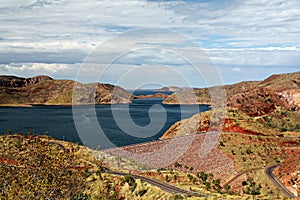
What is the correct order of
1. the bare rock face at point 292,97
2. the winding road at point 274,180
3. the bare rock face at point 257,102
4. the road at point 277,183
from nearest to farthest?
the road at point 277,183
the winding road at point 274,180
the bare rock face at point 257,102
the bare rock face at point 292,97

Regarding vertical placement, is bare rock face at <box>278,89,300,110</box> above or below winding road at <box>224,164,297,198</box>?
above

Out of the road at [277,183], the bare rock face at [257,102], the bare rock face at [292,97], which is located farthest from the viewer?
the bare rock face at [292,97]

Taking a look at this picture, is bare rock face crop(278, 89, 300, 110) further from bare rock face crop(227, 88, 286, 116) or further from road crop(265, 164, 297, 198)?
road crop(265, 164, 297, 198)

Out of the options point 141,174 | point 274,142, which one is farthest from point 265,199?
point 274,142

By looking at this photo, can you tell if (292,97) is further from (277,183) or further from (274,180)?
(277,183)

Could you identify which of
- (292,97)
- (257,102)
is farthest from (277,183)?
(292,97)

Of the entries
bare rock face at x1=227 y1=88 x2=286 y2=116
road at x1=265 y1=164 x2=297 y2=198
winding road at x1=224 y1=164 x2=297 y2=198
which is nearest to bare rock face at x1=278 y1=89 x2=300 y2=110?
bare rock face at x1=227 y1=88 x2=286 y2=116

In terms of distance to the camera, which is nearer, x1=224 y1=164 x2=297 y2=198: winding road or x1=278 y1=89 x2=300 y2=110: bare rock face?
x1=224 y1=164 x2=297 y2=198: winding road

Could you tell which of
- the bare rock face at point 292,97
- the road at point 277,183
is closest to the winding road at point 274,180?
the road at point 277,183

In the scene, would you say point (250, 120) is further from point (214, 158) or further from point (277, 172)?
point (277, 172)

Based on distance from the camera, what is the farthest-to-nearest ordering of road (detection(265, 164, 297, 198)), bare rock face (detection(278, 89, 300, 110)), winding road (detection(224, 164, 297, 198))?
bare rock face (detection(278, 89, 300, 110)), winding road (detection(224, 164, 297, 198)), road (detection(265, 164, 297, 198))

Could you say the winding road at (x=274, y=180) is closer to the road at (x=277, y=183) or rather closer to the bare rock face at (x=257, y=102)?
the road at (x=277, y=183)
